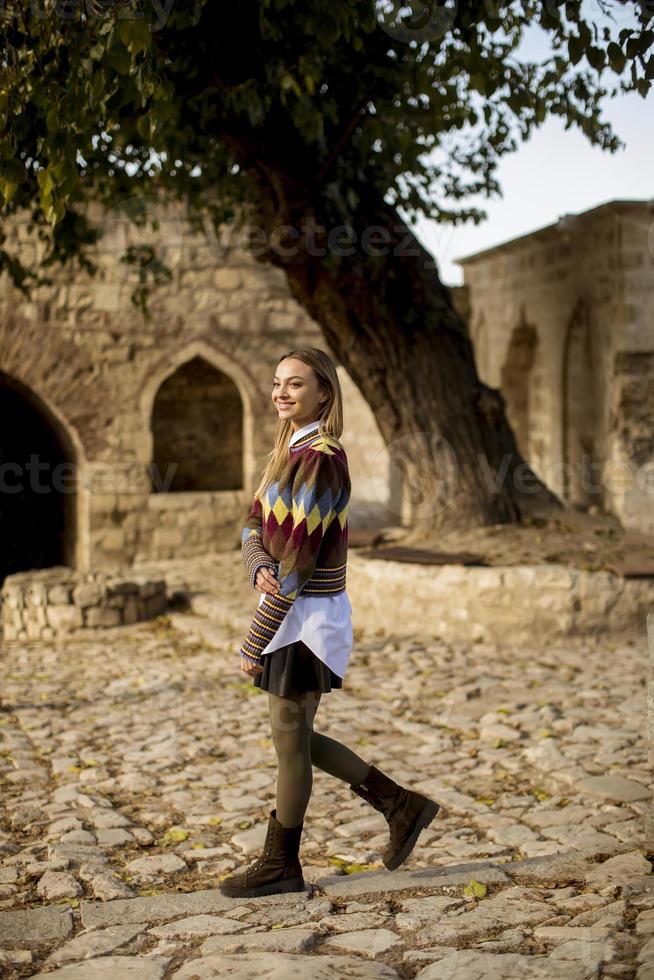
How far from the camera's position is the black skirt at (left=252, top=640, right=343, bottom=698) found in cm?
326

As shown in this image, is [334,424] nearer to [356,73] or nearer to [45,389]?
[356,73]

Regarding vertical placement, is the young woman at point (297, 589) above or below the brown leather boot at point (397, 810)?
above

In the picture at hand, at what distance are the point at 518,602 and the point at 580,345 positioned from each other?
15.3ft

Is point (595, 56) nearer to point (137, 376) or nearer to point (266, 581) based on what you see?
point (266, 581)

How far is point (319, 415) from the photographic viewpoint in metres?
3.45

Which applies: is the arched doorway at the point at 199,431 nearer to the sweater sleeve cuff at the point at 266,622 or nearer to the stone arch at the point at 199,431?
the stone arch at the point at 199,431

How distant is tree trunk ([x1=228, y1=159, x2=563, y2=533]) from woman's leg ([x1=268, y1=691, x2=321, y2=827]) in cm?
569

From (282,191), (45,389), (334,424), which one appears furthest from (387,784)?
(45,389)

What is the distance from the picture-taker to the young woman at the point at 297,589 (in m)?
3.26

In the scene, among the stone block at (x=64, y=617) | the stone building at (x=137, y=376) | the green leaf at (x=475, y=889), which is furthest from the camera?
the stone building at (x=137, y=376)

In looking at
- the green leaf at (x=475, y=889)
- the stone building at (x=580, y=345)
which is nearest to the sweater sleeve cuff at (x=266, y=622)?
the green leaf at (x=475, y=889)

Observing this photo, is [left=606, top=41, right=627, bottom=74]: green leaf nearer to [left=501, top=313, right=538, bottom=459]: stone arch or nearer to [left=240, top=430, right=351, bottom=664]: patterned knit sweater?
[left=240, top=430, right=351, bottom=664]: patterned knit sweater

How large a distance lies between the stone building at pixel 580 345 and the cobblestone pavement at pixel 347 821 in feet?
10.6

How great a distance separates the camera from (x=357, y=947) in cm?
291
